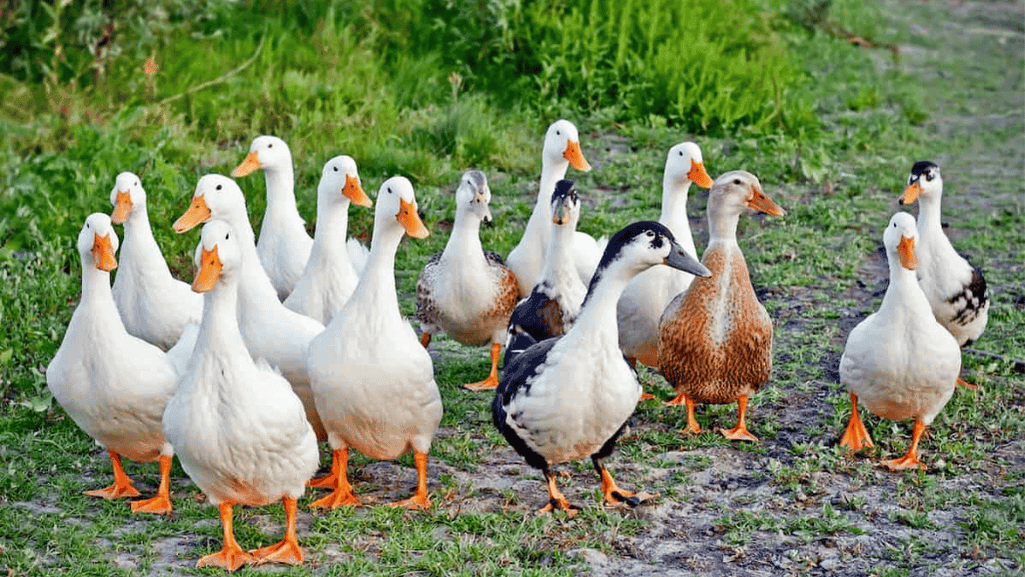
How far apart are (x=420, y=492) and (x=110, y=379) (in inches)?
49.4

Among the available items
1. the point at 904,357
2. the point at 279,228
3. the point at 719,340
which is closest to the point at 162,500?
the point at 279,228

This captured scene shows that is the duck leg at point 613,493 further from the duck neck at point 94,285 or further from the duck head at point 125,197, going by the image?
the duck head at point 125,197

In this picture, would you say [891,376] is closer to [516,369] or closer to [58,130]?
[516,369]

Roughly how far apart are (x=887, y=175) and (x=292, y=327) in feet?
17.9

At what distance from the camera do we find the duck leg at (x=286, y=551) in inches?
179

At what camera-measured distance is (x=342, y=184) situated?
19.2ft

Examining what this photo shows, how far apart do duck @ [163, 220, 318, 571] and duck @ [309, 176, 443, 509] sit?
29 cm

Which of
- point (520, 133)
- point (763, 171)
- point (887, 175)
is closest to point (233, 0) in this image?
point (520, 133)

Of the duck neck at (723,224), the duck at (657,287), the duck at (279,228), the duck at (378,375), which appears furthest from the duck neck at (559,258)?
the duck at (279,228)

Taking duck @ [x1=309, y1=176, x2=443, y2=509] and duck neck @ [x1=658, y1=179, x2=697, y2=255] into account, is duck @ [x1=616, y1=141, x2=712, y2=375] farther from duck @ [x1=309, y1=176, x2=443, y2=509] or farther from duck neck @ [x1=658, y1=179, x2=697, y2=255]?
duck @ [x1=309, y1=176, x2=443, y2=509]

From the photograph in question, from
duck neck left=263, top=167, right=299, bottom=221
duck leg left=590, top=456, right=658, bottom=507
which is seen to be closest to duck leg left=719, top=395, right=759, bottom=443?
duck leg left=590, top=456, right=658, bottom=507

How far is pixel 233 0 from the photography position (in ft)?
31.8

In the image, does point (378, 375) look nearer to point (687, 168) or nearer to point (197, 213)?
point (197, 213)

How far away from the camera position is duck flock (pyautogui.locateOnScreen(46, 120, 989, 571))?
4.54 m
